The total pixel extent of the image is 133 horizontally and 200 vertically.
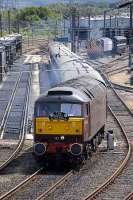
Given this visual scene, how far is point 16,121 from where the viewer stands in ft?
84.9

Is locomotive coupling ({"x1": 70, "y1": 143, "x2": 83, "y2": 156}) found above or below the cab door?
below

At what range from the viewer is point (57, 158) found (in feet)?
51.6

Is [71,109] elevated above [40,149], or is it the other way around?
[71,109]

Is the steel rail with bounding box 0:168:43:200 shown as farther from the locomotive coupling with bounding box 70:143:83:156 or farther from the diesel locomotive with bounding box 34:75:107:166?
the locomotive coupling with bounding box 70:143:83:156

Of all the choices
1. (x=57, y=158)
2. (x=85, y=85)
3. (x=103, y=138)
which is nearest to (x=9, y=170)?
(x=57, y=158)

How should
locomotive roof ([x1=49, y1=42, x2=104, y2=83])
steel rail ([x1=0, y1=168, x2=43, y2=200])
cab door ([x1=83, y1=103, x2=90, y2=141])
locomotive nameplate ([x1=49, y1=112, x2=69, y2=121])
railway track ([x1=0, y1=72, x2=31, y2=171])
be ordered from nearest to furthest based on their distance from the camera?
1. steel rail ([x1=0, y1=168, x2=43, y2=200])
2. locomotive nameplate ([x1=49, y1=112, x2=69, y2=121])
3. cab door ([x1=83, y1=103, x2=90, y2=141])
4. railway track ([x1=0, y1=72, x2=31, y2=171])
5. locomotive roof ([x1=49, y1=42, x2=104, y2=83])

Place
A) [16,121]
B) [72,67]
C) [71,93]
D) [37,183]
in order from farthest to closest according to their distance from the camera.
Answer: [72,67] → [16,121] → [71,93] → [37,183]

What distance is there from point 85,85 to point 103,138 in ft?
12.2

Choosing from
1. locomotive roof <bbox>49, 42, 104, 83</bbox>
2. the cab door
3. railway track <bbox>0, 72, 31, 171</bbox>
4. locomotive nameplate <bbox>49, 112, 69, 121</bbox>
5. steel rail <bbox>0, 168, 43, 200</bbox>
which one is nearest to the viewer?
steel rail <bbox>0, 168, 43, 200</bbox>

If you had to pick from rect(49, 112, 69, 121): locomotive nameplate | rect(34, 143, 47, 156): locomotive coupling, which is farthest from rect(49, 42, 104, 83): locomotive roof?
rect(34, 143, 47, 156): locomotive coupling

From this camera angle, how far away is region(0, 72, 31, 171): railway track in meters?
19.1

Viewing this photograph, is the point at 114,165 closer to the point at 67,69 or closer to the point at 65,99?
Result: the point at 65,99

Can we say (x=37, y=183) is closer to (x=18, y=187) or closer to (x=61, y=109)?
(x=18, y=187)

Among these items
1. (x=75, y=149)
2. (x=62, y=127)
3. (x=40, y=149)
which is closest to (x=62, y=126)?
(x=62, y=127)
